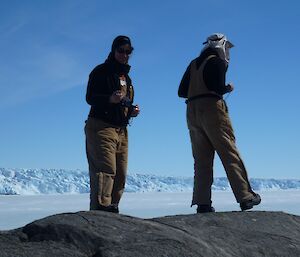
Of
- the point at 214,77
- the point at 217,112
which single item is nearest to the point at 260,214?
the point at 217,112

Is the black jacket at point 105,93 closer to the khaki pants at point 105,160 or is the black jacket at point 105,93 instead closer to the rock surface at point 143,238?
the khaki pants at point 105,160

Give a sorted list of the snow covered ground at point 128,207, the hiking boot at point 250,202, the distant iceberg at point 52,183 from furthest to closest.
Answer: the distant iceberg at point 52,183 < the snow covered ground at point 128,207 < the hiking boot at point 250,202

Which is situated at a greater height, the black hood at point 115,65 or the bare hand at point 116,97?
the black hood at point 115,65

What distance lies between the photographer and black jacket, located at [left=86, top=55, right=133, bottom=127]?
243 inches

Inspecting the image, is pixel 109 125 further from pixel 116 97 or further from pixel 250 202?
pixel 250 202

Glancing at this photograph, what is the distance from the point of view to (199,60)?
6.46m

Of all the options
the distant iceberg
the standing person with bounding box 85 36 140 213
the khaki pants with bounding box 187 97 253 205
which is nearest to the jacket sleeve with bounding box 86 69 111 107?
the standing person with bounding box 85 36 140 213

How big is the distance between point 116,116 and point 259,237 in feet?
6.78

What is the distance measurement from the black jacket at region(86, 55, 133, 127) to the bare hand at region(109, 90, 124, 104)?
0.06 meters

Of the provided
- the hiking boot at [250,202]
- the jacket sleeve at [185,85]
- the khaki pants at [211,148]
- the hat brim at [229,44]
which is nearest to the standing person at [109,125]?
the jacket sleeve at [185,85]

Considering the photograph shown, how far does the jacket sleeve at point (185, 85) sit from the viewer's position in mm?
6613

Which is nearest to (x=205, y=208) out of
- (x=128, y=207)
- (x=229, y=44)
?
(x=229, y=44)

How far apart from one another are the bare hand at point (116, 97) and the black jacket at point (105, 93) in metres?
0.06

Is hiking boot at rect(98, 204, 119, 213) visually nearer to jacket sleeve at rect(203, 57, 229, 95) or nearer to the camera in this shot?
the camera
